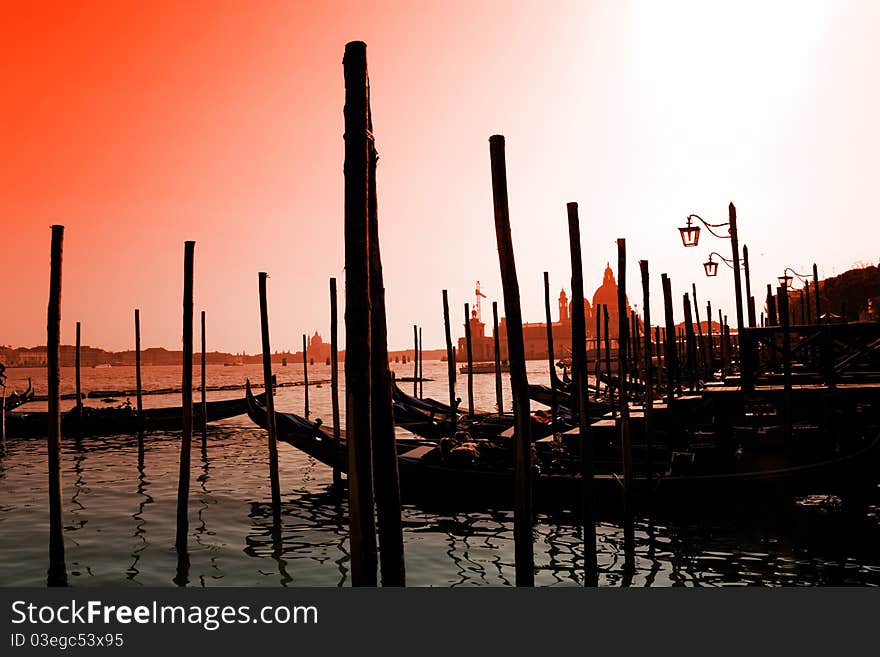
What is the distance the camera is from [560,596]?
371 cm

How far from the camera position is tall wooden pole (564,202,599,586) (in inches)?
230

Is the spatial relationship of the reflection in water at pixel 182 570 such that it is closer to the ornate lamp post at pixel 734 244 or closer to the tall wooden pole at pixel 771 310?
the ornate lamp post at pixel 734 244

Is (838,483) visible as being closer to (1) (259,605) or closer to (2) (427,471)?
(2) (427,471)

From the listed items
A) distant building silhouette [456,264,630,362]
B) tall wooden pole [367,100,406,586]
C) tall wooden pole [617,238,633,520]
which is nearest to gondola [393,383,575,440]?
tall wooden pole [617,238,633,520]

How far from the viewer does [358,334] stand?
3.35 metres

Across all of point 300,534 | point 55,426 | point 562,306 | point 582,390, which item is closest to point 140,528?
point 300,534

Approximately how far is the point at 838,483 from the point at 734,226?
4211mm

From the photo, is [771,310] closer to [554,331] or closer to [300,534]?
[300,534]

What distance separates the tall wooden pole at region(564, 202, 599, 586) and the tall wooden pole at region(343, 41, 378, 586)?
2700mm

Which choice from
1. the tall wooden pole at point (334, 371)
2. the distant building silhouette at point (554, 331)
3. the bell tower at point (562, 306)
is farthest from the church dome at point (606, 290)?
the tall wooden pole at point (334, 371)

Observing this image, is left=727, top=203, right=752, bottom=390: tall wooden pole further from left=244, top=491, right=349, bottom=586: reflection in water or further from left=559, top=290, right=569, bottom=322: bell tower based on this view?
left=559, top=290, right=569, bottom=322: bell tower

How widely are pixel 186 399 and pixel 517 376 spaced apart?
419cm

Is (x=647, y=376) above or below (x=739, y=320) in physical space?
below

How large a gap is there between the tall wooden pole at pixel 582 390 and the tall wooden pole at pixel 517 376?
768mm
